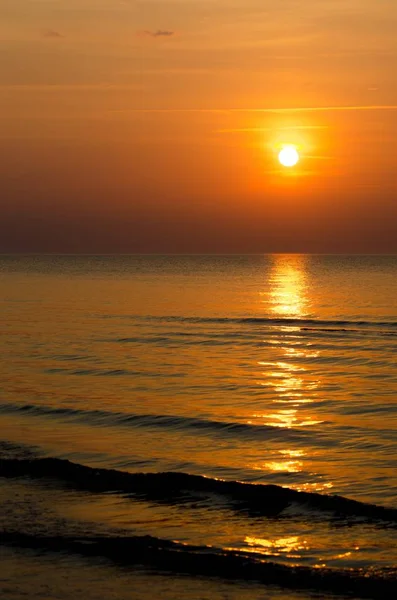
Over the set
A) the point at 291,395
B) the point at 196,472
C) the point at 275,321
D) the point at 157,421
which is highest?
the point at 275,321

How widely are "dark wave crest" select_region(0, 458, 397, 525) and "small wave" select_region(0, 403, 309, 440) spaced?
4.68 metres

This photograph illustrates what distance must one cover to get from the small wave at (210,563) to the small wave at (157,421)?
842cm

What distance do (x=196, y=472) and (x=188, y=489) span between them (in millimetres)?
1353

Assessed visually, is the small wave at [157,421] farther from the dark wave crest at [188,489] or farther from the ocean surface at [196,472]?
the dark wave crest at [188,489]

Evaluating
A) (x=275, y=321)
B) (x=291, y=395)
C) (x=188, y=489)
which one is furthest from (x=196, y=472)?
(x=275, y=321)

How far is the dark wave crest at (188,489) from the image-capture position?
49.6ft

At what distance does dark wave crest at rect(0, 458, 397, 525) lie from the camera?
1512 centimetres

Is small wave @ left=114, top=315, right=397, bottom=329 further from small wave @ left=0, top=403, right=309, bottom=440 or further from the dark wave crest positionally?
the dark wave crest

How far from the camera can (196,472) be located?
1773cm

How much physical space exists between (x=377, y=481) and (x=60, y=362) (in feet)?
70.8

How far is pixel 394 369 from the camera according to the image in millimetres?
34438

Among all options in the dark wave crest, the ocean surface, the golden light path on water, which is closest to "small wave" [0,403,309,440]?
the ocean surface

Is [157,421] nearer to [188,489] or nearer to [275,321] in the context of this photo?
[188,489]

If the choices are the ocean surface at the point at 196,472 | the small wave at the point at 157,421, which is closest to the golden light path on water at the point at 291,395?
the ocean surface at the point at 196,472
